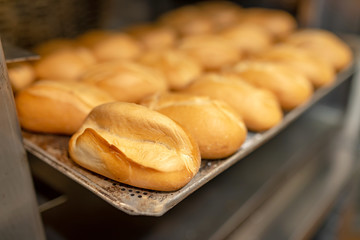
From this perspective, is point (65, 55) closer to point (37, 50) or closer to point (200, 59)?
point (37, 50)

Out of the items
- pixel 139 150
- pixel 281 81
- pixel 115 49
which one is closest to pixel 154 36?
pixel 115 49

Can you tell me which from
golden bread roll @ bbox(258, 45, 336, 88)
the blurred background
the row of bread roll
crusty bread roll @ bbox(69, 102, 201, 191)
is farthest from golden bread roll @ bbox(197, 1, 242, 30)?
crusty bread roll @ bbox(69, 102, 201, 191)

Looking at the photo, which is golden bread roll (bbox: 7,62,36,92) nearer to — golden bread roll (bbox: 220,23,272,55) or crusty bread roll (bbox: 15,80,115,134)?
crusty bread roll (bbox: 15,80,115,134)

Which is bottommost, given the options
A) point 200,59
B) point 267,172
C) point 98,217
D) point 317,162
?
point 317,162

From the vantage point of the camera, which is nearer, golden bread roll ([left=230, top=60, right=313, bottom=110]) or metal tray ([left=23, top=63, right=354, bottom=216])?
metal tray ([left=23, top=63, right=354, bottom=216])

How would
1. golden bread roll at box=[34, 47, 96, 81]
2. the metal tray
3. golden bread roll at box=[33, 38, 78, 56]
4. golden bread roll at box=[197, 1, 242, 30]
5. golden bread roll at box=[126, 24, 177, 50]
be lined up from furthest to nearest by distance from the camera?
golden bread roll at box=[197, 1, 242, 30] < golden bread roll at box=[126, 24, 177, 50] < golden bread roll at box=[33, 38, 78, 56] < golden bread roll at box=[34, 47, 96, 81] < the metal tray

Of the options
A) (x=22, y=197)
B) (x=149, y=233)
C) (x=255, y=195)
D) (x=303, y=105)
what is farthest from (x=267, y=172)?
(x=22, y=197)
